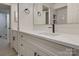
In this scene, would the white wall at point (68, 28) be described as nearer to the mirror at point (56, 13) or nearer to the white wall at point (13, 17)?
the mirror at point (56, 13)

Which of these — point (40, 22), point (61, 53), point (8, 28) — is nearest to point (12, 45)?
point (8, 28)

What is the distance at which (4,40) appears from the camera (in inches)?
87.3

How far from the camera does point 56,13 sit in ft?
6.12

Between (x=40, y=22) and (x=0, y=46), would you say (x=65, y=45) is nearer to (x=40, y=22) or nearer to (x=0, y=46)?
(x=40, y=22)

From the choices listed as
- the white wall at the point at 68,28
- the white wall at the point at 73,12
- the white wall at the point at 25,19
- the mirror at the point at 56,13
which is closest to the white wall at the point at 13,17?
the white wall at the point at 25,19

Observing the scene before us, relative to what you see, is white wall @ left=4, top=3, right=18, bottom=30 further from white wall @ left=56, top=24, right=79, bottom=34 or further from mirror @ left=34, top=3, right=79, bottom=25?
white wall @ left=56, top=24, right=79, bottom=34

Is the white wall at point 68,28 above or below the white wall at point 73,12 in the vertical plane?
below

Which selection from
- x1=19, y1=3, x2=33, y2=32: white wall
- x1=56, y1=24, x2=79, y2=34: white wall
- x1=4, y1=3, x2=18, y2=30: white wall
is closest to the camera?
x1=56, y1=24, x2=79, y2=34: white wall

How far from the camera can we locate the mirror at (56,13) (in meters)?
1.56

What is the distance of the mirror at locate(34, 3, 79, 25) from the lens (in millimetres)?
1561

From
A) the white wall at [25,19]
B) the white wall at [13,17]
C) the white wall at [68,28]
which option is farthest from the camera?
the white wall at [25,19]

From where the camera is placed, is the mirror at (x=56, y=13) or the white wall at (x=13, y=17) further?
the white wall at (x=13, y=17)

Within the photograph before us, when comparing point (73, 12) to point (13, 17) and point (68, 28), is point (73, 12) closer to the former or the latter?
point (68, 28)

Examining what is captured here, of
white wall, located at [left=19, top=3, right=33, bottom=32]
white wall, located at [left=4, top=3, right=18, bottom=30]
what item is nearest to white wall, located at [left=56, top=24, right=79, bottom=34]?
white wall, located at [left=19, top=3, right=33, bottom=32]
